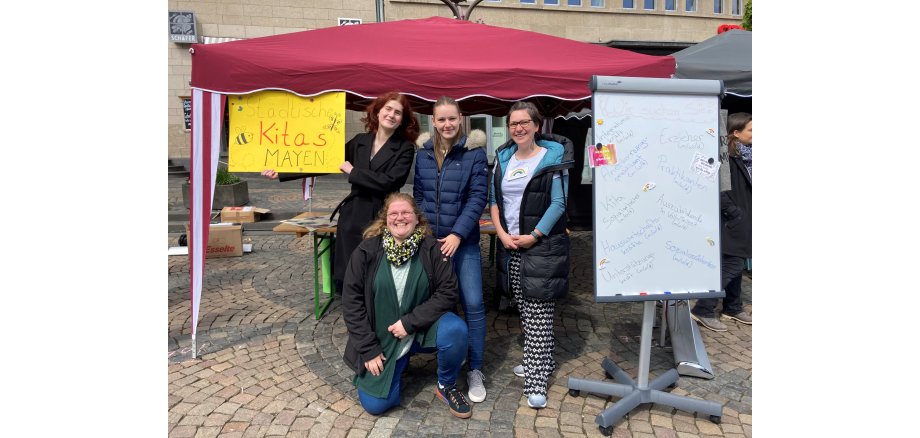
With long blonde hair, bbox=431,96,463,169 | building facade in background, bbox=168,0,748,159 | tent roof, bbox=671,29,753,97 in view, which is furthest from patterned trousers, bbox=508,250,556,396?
building facade in background, bbox=168,0,748,159

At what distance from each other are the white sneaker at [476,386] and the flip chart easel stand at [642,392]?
0.55 metres

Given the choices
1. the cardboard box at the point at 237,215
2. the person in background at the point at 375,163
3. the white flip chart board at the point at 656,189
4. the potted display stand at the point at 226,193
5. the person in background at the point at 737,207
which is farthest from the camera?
the potted display stand at the point at 226,193

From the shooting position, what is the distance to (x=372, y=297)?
299cm

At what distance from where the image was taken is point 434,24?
4.67 meters

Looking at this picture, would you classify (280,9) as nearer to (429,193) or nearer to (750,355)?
(429,193)

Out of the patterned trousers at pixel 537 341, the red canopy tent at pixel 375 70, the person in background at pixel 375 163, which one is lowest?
the patterned trousers at pixel 537 341

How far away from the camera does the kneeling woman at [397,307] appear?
2955mm

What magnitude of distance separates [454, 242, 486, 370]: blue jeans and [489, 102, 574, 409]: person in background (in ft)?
0.90

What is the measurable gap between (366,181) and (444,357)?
1.23 m

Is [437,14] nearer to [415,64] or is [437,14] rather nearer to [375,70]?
[415,64]

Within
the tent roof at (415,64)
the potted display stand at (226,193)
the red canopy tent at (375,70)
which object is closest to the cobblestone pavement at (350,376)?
the red canopy tent at (375,70)

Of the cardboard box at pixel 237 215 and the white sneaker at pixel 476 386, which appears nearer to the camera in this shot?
the white sneaker at pixel 476 386

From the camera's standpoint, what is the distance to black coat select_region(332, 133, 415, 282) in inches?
133

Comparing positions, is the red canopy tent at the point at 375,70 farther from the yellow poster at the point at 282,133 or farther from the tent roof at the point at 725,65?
the tent roof at the point at 725,65
